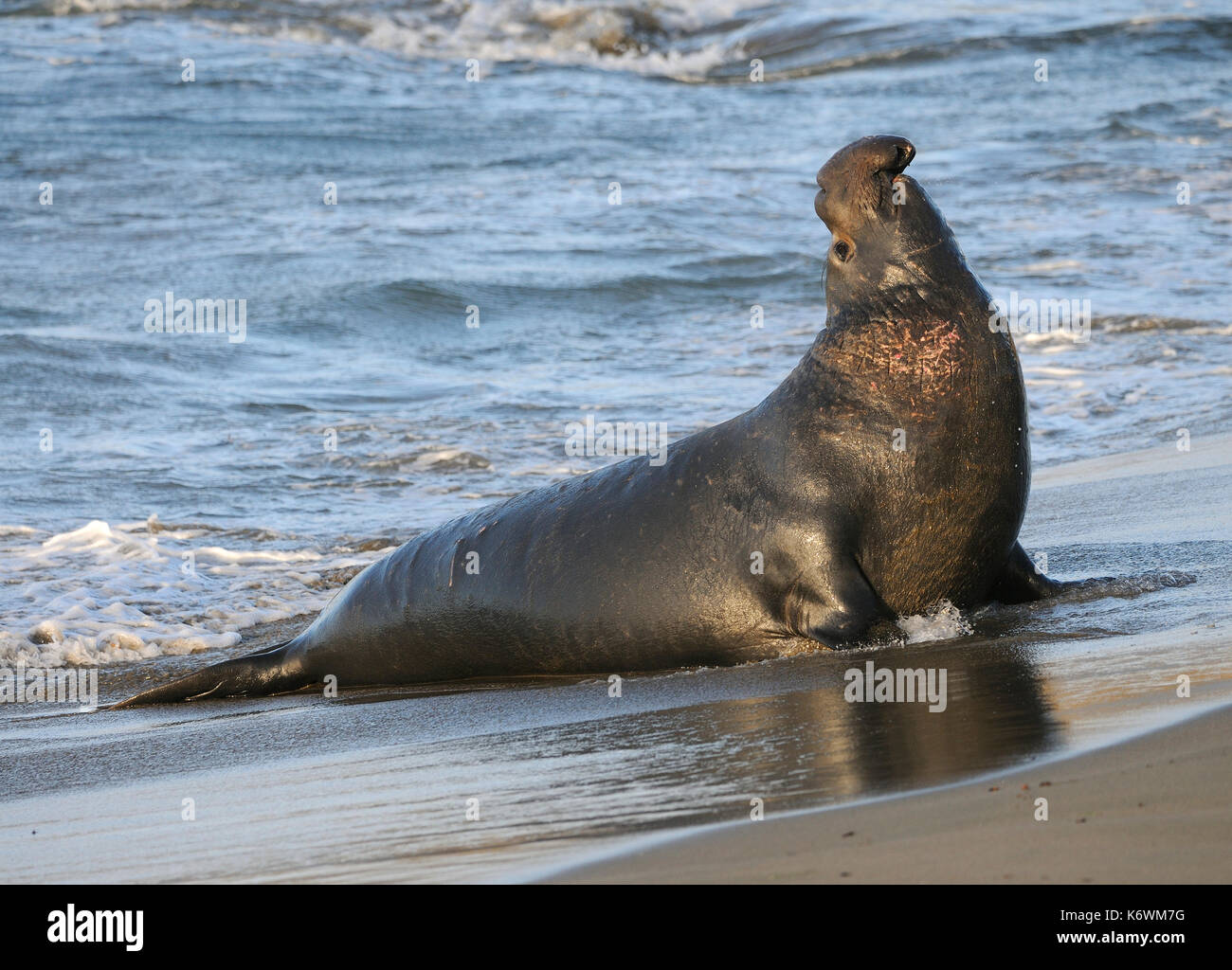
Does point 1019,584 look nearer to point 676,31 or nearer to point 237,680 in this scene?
point 237,680

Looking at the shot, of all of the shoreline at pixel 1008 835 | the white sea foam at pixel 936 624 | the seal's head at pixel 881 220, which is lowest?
the shoreline at pixel 1008 835

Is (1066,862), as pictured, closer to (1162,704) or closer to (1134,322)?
(1162,704)

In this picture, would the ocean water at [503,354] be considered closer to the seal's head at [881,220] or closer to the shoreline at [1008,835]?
the shoreline at [1008,835]

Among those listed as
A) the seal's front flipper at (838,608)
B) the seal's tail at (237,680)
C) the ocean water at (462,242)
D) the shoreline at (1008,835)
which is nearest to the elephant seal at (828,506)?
the seal's front flipper at (838,608)

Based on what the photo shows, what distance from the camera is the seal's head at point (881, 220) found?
197 inches

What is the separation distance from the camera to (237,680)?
19.6 ft

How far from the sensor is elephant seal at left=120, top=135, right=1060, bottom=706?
16.0 feet

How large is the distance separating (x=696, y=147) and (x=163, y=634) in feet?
52.8

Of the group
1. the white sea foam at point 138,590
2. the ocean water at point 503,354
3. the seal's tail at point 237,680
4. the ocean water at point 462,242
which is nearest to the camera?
the ocean water at point 503,354

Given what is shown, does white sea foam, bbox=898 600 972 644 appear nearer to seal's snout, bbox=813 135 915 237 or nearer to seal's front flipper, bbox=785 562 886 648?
seal's front flipper, bbox=785 562 886 648

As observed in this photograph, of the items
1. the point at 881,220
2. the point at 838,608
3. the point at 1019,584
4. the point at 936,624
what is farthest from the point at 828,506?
the point at 881,220

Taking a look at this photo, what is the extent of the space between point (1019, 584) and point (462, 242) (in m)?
12.7

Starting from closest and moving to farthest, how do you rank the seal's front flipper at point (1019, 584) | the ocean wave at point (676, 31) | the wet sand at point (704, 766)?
the wet sand at point (704, 766) < the seal's front flipper at point (1019, 584) < the ocean wave at point (676, 31)

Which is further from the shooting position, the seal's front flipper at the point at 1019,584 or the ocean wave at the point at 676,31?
the ocean wave at the point at 676,31
